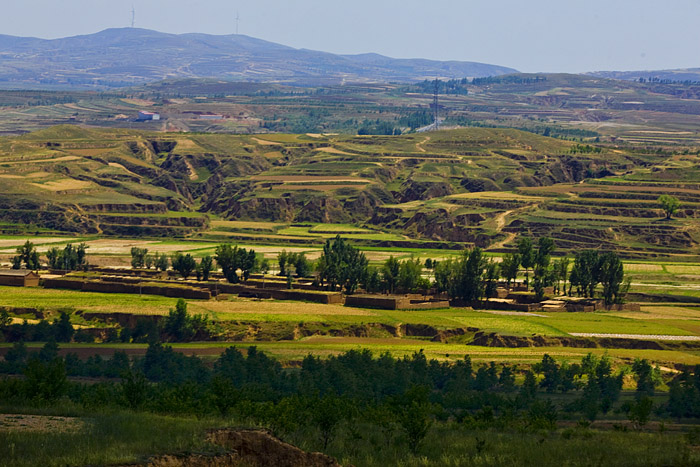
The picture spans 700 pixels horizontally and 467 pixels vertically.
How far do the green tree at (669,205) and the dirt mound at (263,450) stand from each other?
140 meters

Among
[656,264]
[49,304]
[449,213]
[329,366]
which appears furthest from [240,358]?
[449,213]

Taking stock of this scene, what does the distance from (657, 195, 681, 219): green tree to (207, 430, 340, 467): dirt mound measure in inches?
5513

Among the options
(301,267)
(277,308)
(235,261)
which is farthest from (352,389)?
(301,267)

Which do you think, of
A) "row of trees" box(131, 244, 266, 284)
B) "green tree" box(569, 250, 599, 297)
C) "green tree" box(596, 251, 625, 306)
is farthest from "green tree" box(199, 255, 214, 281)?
"green tree" box(596, 251, 625, 306)

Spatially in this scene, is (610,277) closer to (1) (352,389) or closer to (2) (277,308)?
(2) (277,308)

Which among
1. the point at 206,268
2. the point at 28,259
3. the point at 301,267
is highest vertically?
the point at 301,267

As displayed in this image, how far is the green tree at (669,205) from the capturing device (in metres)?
171

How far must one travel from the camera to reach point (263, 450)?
40.5 m

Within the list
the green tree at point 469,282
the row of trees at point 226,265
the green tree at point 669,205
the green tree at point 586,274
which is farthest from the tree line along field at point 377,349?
the row of trees at point 226,265

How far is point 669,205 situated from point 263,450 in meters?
141

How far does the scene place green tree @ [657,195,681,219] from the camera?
17062 cm

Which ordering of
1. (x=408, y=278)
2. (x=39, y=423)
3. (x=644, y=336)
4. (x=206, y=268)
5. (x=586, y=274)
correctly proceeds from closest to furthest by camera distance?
(x=39, y=423), (x=644, y=336), (x=408, y=278), (x=586, y=274), (x=206, y=268)

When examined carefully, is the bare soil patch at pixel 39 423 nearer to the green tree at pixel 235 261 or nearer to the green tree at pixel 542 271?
the green tree at pixel 542 271

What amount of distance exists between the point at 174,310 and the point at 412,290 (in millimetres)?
28159
